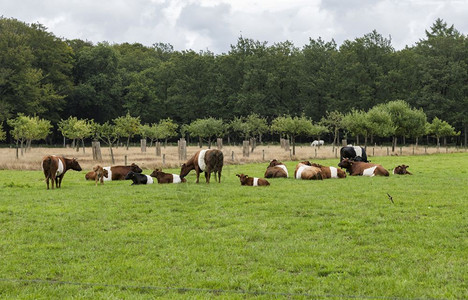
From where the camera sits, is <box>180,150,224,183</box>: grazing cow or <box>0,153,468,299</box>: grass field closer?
<box>0,153,468,299</box>: grass field

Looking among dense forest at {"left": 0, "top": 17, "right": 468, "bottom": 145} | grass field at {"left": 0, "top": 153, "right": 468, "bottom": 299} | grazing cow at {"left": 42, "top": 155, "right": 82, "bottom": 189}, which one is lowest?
grass field at {"left": 0, "top": 153, "right": 468, "bottom": 299}

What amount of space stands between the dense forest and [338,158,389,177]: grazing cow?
5496 centimetres

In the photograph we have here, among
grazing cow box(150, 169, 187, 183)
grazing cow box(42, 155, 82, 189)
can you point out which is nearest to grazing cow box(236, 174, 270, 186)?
grazing cow box(150, 169, 187, 183)

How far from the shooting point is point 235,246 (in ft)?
26.9

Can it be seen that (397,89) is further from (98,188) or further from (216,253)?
(216,253)

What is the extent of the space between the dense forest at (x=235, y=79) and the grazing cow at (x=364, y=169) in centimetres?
5496

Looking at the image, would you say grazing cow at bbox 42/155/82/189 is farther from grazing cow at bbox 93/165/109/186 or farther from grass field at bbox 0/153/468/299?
grass field at bbox 0/153/468/299

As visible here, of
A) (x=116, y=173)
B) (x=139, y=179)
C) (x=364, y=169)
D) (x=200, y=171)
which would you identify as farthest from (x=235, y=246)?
(x=364, y=169)

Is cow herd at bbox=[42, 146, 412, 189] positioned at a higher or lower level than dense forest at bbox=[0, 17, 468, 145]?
lower

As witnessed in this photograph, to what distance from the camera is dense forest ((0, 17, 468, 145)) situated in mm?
70000

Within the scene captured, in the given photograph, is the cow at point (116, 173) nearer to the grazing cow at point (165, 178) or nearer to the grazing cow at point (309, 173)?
the grazing cow at point (165, 178)

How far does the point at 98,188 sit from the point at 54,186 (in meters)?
2.14

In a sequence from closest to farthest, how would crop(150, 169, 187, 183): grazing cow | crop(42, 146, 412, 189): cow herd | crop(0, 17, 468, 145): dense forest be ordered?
Answer: crop(42, 146, 412, 189): cow herd
crop(150, 169, 187, 183): grazing cow
crop(0, 17, 468, 145): dense forest

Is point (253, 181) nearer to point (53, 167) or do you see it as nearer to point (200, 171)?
point (200, 171)
